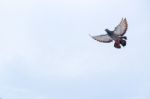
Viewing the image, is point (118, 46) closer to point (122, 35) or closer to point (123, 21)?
point (122, 35)

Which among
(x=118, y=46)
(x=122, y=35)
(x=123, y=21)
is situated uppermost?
(x=123, y=21)

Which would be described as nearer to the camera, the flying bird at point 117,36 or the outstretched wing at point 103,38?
the flying bird at point 117,36

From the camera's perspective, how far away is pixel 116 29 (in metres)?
36.4

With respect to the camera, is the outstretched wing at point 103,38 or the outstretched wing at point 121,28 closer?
the outstretched wing at point 121,28

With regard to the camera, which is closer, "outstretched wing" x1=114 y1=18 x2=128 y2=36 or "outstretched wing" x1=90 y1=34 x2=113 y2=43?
"outstretched wing" x1=114 y1=18 x2=128 y2=36

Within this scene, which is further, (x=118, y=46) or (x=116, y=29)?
(x=116, y=29)

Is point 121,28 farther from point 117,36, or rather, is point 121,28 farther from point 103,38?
point 103,38

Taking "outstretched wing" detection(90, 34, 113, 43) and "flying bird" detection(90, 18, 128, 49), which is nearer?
"flying bird" detection(90, 18, 128, 49)

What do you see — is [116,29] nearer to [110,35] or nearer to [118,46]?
[110,35]

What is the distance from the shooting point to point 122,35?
3356cm

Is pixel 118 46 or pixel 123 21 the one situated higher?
pixel 123 21

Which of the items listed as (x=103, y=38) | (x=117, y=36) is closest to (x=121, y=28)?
(x=117, y=36)

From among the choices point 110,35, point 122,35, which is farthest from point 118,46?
point 110,35

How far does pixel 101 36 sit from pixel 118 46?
23.9 feet
